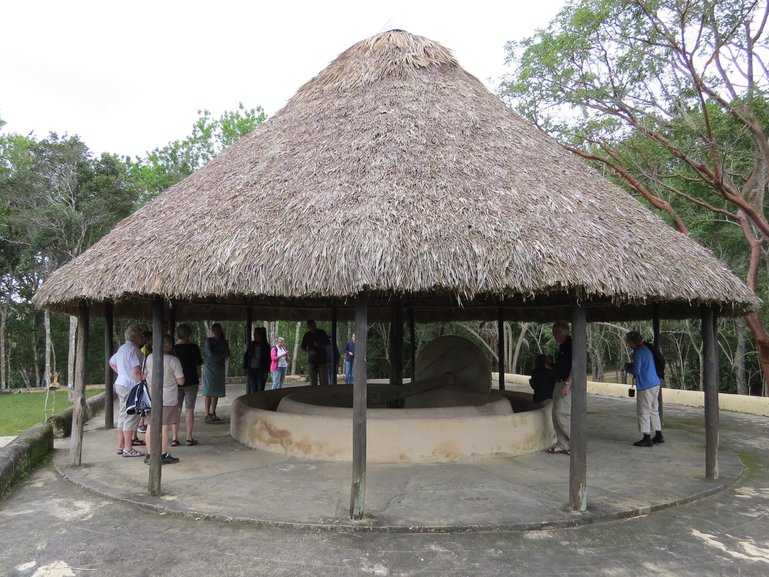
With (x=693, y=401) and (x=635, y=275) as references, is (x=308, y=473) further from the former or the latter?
(x=693, y=401)

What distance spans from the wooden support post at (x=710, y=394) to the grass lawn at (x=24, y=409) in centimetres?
1054

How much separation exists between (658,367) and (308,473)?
5.02 m

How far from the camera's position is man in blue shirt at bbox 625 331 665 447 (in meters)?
7.41

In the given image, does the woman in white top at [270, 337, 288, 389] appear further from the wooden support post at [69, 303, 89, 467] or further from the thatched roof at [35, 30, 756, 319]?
the wooden support post at [69, 303, 89, 467]

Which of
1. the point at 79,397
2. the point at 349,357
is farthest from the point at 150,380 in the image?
the point at 349,357

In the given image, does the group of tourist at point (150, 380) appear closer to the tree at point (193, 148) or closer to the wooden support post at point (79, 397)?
the wooden support post at point (79, 397)

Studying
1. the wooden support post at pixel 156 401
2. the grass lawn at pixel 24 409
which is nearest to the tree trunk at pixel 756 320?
the wooden support post at pixel 156 401

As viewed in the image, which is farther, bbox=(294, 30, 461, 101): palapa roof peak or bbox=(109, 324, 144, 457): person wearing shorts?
bbox=(294, 30, 461, 101): palapa roof peak

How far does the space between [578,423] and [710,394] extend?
2.22 meters

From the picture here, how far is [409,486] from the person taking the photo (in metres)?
5.64

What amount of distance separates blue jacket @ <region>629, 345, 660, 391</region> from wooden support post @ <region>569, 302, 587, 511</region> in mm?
2798

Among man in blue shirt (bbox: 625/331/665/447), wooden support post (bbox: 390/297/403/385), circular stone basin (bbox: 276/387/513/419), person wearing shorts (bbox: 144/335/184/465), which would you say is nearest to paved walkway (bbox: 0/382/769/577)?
person wearing shorts (bbox: 144/335/184/465)

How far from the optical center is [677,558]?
13.5 ft

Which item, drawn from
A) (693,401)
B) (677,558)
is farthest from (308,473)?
(693,401)
